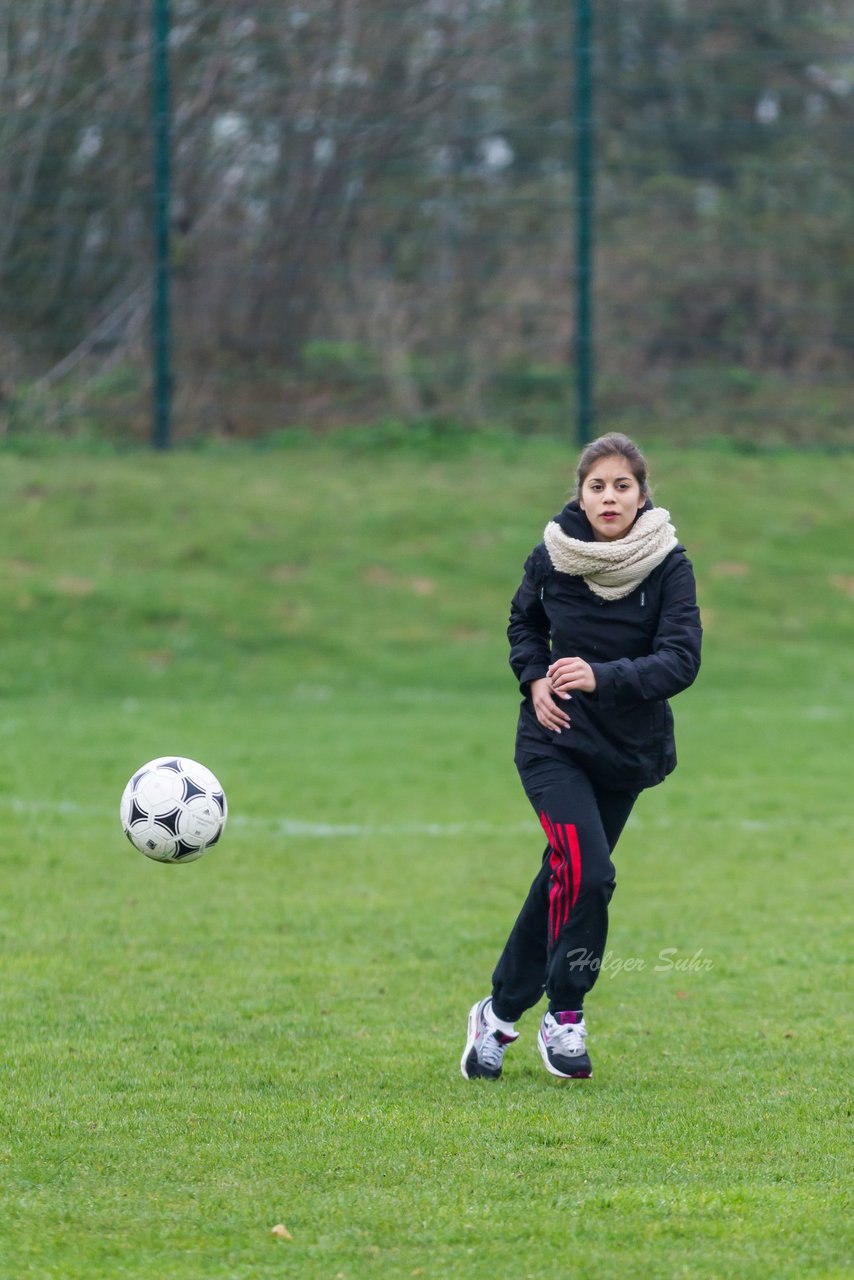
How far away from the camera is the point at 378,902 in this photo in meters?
7.50

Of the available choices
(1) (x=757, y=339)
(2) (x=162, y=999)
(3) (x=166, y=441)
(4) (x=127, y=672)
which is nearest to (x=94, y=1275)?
(2) (x=162, y=999)

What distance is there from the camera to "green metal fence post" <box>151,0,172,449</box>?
17562mm

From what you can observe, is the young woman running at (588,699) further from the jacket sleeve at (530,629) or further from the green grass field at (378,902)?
the green grass field at (378,902)

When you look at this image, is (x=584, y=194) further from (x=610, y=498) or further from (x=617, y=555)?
(x=617, y=555)

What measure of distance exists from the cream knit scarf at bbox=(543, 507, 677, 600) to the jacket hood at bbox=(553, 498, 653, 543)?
0.9 inches

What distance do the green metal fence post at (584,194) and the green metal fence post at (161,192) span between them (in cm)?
428

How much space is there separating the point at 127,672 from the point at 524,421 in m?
6.43

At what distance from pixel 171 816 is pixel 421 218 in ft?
45.4

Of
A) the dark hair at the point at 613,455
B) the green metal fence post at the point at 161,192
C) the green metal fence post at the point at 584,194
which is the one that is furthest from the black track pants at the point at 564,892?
the green metal fence post at the point at 161,192

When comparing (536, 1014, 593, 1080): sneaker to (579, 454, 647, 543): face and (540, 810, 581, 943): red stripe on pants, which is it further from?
(579, 454, 647, 543): face

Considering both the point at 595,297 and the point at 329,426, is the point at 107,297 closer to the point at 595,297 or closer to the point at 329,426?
the point at 329,426

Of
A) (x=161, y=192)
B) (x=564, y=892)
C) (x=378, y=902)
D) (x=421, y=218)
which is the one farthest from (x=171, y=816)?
(x=421, y=218)

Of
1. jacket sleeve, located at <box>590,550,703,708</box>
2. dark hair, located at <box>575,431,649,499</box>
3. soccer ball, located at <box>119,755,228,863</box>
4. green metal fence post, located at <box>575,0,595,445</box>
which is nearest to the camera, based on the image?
jacket sleeve, located at <box>590,550,703,708</box>

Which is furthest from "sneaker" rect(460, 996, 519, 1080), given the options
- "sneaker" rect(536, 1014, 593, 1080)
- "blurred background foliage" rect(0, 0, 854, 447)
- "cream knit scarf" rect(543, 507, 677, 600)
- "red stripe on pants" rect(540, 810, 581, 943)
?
"blurred background foliage" rect(0, 0, 854, 447)
